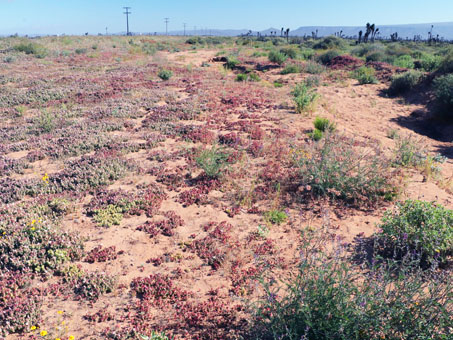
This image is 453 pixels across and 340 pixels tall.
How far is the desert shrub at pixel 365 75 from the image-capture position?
21.4 metres

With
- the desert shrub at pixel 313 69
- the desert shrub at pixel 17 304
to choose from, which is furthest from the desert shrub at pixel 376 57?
the desert shrub at pixel 17 304

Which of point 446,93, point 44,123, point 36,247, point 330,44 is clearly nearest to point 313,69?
point 446,93

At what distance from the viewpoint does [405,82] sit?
1869 centimetres

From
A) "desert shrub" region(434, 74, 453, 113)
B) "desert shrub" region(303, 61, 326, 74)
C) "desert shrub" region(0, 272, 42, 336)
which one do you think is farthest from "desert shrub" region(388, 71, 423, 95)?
"desert shrub" region(0, 272, 42, 336)

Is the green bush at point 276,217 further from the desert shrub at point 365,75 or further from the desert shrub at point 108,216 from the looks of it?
the desert shrub at point 365,75

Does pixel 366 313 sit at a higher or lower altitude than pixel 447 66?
lower

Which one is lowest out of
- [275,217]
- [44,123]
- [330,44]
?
[275,217]

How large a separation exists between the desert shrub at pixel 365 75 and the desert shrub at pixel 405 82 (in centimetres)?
222

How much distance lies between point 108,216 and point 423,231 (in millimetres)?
6194

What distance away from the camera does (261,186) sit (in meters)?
7.66

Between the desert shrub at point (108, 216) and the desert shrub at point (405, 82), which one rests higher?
the desert shrub at point (405, 82)

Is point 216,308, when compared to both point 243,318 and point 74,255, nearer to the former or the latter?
point 243,318

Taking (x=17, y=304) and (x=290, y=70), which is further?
(x=290, y=70)

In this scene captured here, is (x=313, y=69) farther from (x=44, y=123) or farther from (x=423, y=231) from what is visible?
(x=423, y=231)
